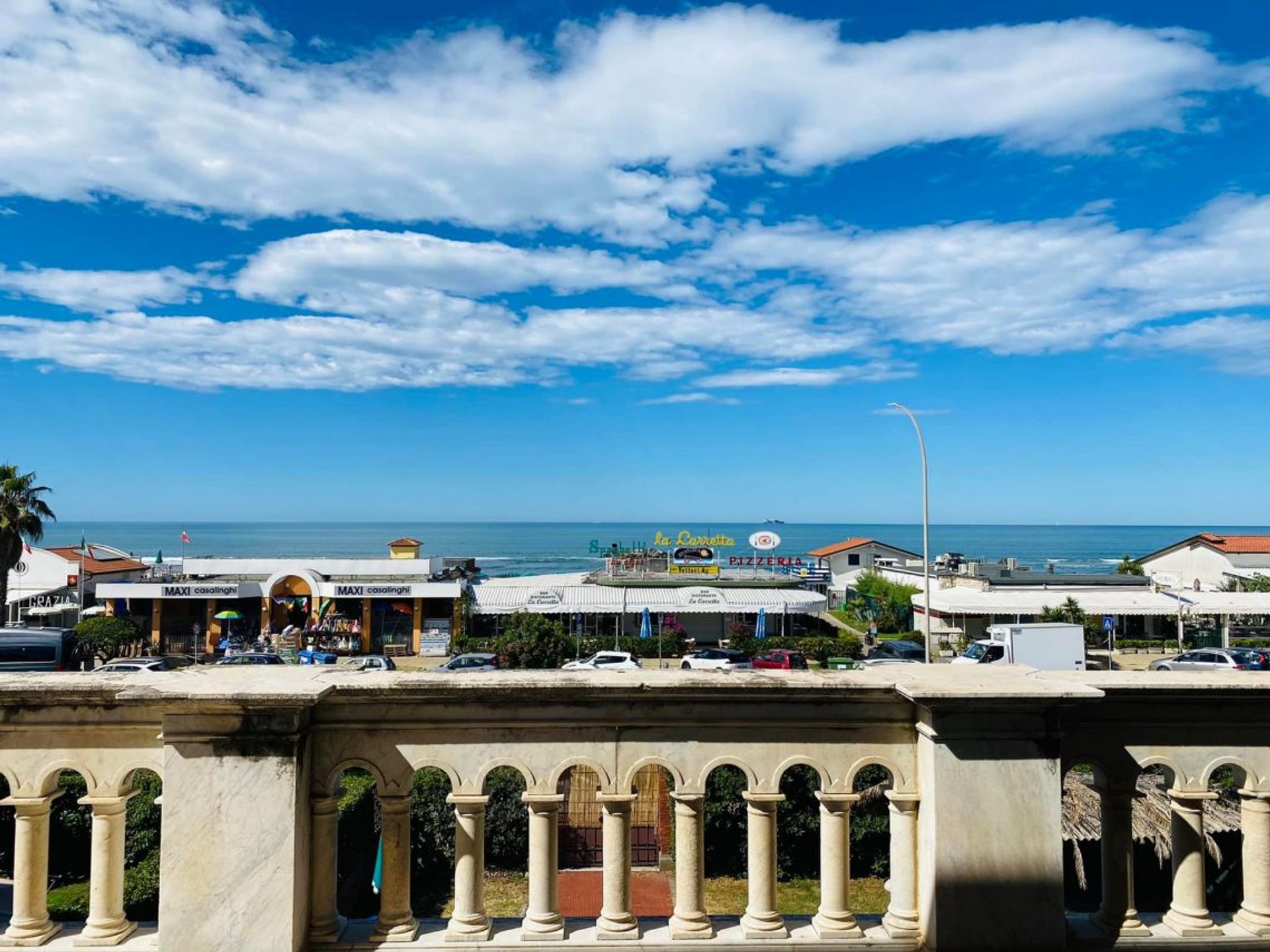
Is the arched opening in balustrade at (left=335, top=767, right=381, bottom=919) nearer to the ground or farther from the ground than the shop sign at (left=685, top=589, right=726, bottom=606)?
nearer to the ground

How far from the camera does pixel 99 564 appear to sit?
53.3 metres

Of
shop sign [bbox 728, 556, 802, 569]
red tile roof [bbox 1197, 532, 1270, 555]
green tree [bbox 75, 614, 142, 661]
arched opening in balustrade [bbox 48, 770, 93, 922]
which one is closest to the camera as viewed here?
arched opening in balustrade [bbox 48, 770, 93, 922]

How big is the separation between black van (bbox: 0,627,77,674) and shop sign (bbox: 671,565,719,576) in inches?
1392

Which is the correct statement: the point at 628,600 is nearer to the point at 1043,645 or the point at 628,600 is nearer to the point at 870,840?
the point at 1043,645

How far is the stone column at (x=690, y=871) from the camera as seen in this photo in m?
3.88

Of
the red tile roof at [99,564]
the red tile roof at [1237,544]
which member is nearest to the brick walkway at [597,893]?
the red tile roof at [99,564]

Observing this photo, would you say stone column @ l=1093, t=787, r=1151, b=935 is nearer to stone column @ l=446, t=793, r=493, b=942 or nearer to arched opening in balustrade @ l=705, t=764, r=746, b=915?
stone column @ l=446, t=793, r=493, b=942

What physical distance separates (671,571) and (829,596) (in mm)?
14471

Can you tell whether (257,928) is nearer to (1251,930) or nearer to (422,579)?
(1251,930)

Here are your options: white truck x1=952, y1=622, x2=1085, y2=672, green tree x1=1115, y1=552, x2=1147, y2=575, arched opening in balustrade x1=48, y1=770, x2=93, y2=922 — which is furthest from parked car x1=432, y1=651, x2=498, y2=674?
green tree x1=1115, y1=552, x2=1147, y2=575

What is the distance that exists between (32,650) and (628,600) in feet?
85.8

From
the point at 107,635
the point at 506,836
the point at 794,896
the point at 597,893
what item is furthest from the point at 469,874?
the point at 107,635

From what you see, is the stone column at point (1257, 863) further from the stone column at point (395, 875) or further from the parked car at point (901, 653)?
the parked car at point (901, 653)

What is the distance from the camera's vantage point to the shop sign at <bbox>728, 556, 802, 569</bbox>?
196 ft
